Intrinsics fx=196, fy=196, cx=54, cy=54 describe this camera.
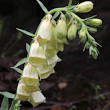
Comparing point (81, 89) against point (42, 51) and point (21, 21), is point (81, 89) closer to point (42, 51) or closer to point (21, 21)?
point (21, 21)

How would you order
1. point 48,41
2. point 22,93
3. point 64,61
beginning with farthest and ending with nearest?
point 64,61 < point 22,93 < point 48,41

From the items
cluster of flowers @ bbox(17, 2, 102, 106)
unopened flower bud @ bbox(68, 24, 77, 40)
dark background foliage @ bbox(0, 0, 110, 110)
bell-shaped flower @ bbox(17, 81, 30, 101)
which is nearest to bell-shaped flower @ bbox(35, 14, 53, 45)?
cluster of flowers @ bbox(17, 2, 102, 106)

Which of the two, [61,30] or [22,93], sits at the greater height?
[61,30]

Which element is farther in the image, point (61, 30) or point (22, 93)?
point (22, 93)

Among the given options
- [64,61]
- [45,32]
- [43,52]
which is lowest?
[64,61]

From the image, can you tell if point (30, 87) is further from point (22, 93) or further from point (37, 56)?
point (37, 56)

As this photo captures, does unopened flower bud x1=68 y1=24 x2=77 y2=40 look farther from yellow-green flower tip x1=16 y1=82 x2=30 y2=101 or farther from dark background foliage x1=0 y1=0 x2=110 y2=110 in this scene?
dark background foliage x1=0 y1=0 x2=110 y2=110

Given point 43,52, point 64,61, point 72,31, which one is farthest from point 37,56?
point 64,61
